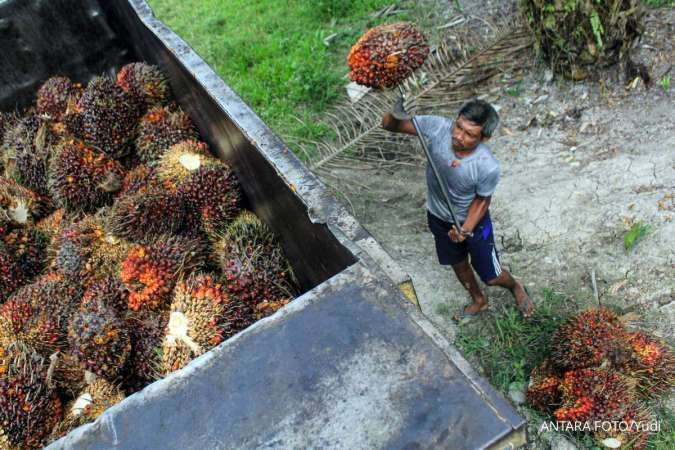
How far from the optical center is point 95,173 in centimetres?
266

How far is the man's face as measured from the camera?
96.0 inches

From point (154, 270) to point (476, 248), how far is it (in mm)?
1654

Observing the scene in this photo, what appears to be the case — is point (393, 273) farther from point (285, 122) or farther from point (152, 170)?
point (285, 122)

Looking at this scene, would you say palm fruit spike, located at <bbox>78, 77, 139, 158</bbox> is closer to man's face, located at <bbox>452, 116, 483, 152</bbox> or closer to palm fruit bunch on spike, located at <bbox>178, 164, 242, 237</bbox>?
palm fruit bunch on spike, located at <bbox>178, 164, 242, 237</bbox>

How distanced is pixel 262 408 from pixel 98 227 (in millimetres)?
1553

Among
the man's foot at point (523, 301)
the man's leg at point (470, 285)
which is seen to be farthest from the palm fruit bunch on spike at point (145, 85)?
the man's foot at point (523, 301)

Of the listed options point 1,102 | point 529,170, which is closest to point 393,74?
point 529,170

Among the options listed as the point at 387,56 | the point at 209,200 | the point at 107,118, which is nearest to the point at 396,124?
the point at 387,56

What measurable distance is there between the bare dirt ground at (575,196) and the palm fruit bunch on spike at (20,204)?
6.47ft

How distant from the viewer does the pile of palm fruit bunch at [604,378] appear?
8.05 feet

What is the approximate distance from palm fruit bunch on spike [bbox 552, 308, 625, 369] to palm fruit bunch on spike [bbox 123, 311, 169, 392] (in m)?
1.85

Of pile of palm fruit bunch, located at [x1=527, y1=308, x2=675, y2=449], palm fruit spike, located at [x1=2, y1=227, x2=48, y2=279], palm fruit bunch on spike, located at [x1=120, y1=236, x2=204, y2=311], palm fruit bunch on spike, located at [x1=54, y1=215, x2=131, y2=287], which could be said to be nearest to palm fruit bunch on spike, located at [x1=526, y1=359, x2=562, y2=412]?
pile of palm fruit bunch, located at [x1=527, y1=308, x2=675, y2=449]

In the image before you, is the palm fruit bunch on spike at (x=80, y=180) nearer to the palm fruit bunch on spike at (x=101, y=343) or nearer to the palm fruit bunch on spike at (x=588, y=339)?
the palm fruit bunch on spike at (x=101, y=343)

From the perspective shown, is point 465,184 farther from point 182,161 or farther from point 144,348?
point 144,348
